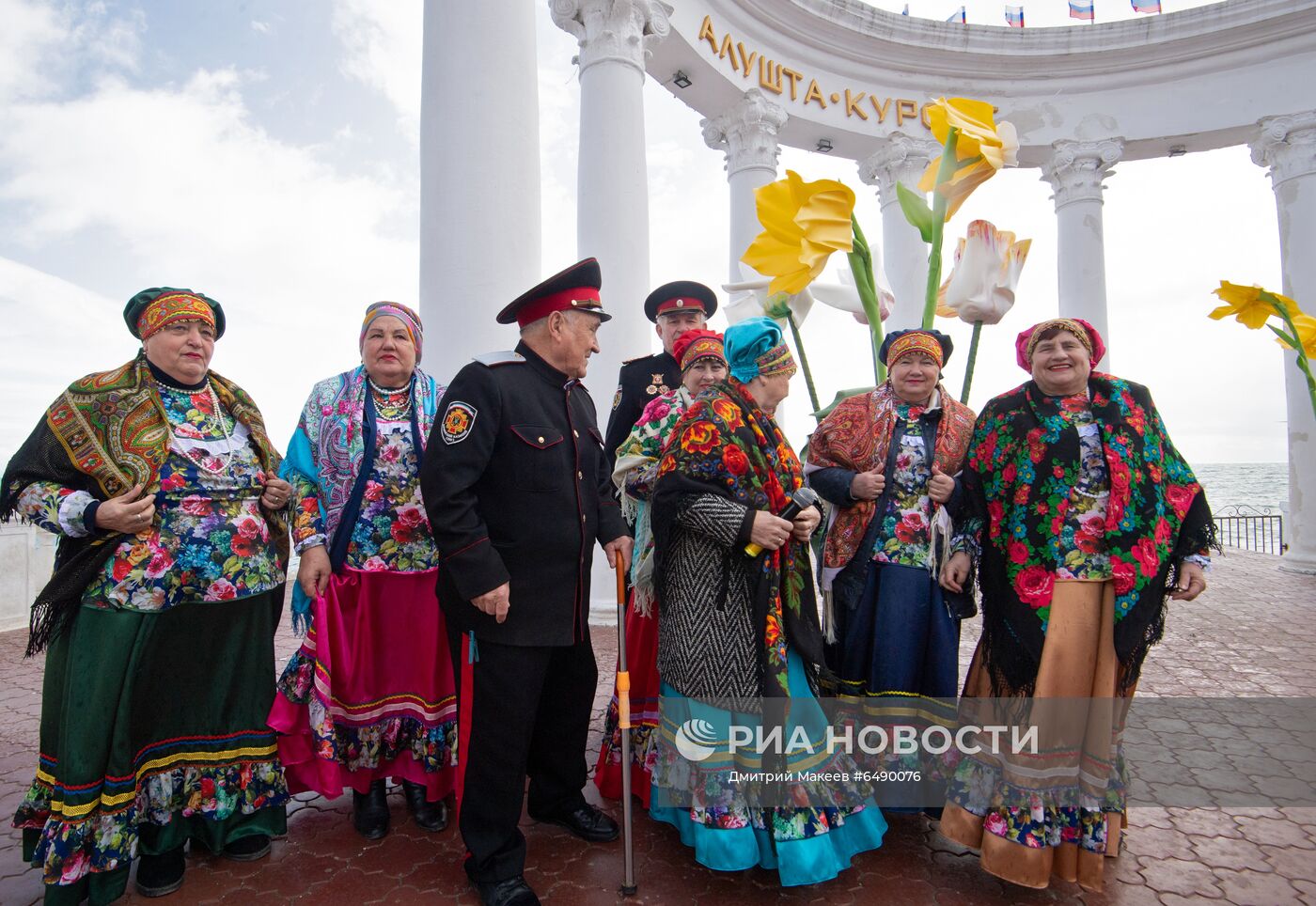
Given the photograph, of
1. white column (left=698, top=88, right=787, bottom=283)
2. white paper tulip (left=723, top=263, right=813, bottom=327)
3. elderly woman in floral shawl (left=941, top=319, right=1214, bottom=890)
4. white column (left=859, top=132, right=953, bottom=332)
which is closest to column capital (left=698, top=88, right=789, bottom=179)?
white column (left=698, top=88, right=787, bottom=283)

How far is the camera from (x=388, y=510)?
2.86m

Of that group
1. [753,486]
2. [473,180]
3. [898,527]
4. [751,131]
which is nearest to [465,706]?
[753,486]

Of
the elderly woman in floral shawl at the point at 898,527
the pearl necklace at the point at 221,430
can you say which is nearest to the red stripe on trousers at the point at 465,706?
the pearl necklace at the point at 221,430

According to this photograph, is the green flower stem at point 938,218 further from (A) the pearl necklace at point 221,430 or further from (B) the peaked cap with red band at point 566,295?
(A) the pearl necklace at point 221,430

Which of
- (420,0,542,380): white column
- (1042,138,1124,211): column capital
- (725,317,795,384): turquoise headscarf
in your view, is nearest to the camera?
(725,317,795,384): turquoise headscarf

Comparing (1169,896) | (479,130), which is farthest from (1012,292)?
(479,130)

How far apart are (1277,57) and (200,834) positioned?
49.5 ft

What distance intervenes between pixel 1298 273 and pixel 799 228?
1073cm

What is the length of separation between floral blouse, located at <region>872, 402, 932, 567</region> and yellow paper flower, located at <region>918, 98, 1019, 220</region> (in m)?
0.95

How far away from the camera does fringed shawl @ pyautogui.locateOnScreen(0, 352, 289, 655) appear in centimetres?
235

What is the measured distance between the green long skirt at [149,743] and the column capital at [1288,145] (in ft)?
44.0

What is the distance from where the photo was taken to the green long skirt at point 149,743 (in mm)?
2289

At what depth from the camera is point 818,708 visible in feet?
8.22

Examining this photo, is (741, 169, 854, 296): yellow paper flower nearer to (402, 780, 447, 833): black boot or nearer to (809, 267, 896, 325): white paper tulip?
(809, 267, 896, 325): white paper tulip
